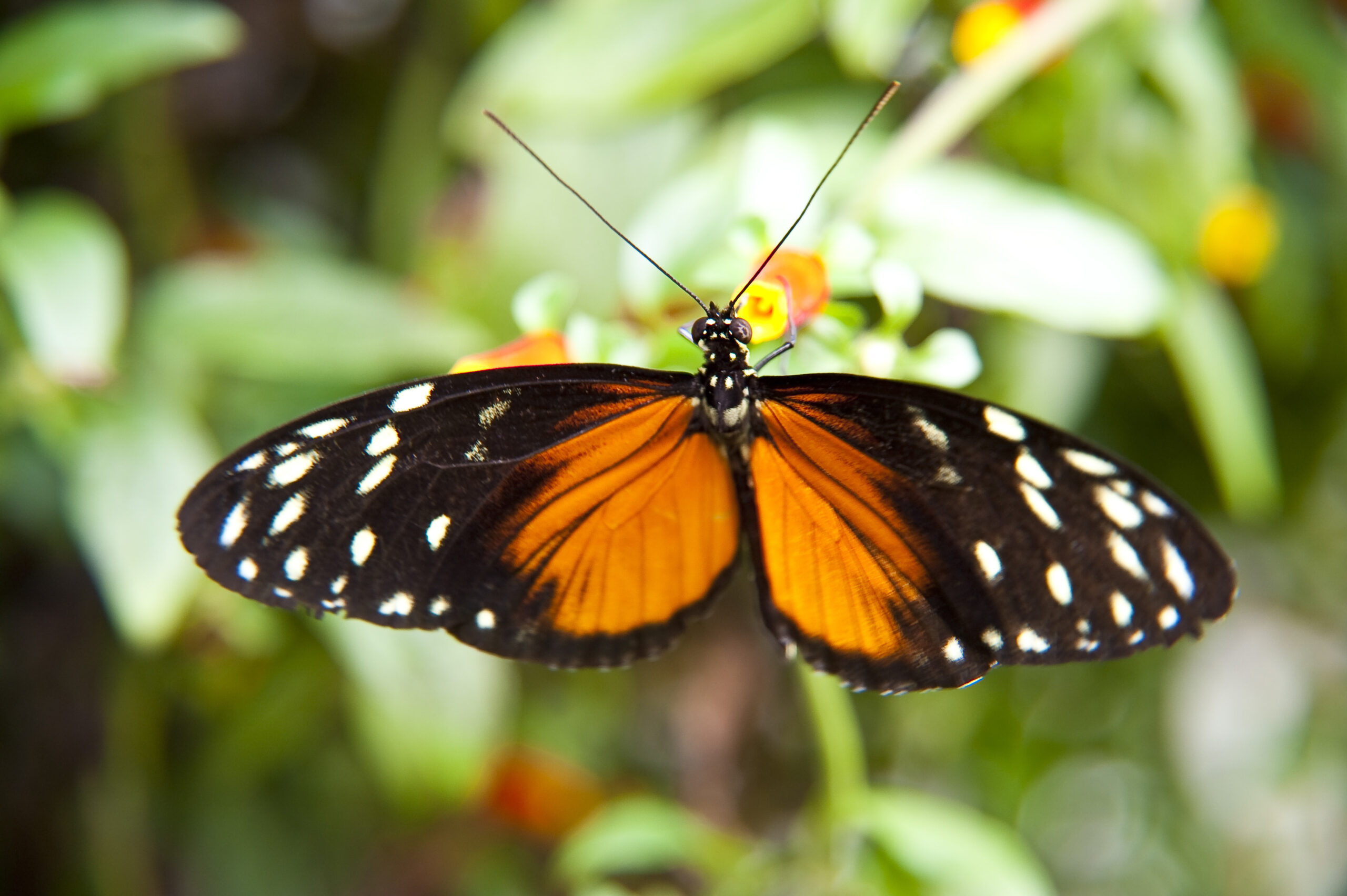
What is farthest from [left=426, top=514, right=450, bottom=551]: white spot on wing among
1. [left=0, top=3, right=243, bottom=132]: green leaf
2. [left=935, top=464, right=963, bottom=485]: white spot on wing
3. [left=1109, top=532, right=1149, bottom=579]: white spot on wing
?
[left=0, top=3, right=243, bottom=132]: green leaf

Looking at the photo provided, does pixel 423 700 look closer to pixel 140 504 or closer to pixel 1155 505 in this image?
pixel 140 504

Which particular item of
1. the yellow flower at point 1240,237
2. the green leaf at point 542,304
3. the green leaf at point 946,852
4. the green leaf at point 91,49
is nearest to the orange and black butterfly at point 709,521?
the green leaf at point 542,304

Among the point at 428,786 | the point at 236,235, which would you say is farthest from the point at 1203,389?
the point at 236,235

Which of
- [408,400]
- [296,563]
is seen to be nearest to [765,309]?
[408,400]

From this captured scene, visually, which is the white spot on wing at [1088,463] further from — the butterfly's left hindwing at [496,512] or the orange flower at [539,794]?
the orange flower at [539,794]

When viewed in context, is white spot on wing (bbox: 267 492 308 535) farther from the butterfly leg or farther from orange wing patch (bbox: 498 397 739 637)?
the butterfly leg

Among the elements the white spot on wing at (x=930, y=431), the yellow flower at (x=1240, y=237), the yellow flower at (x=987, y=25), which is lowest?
the white spot on wing at (x=930, y=431)
